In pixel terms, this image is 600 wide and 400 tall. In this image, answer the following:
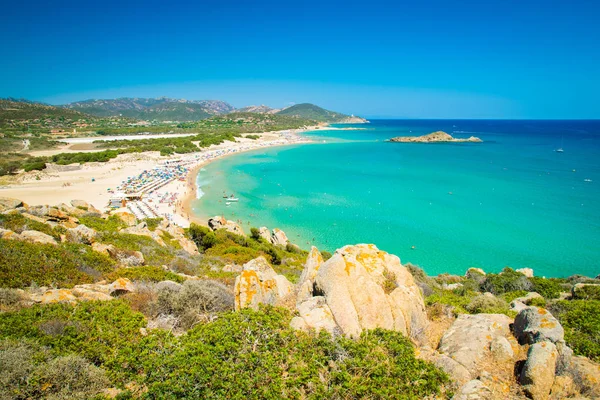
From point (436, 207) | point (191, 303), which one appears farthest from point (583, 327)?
point (436, 207)

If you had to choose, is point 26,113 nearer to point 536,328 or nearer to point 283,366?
point 283,366

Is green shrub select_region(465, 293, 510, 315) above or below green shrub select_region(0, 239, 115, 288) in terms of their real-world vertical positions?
below

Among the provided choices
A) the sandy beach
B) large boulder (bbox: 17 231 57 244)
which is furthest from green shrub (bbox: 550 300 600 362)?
the sandy beach

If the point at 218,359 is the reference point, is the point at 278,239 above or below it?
below

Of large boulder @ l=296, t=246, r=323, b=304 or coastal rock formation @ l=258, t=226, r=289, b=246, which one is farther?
coastal rock formation @ l=258, t=226, r=289, b=246

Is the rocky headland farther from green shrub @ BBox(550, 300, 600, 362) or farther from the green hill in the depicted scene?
the green hill

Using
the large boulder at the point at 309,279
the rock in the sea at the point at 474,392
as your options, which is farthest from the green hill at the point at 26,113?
the rock in the sea at the point at 474,392

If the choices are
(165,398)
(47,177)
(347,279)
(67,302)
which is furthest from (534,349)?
(47,177)
